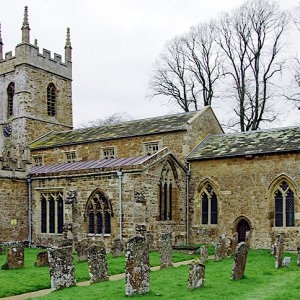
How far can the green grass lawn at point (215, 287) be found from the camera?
11.1m

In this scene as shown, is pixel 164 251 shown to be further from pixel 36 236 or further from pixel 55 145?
pixel 55 145

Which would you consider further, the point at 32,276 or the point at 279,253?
the point at 279,253

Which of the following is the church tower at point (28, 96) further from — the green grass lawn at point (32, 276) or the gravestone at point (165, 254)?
the gravestone at point (165, 254)

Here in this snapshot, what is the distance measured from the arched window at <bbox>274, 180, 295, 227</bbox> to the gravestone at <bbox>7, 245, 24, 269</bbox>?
41.1 feet

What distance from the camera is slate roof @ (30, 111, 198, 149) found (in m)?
27.5

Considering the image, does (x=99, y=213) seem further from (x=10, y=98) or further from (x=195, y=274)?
(x=10, y=98)

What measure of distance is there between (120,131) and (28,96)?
30.6 feet

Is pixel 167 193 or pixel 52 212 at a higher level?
pixel 167 193

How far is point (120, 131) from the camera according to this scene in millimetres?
29625

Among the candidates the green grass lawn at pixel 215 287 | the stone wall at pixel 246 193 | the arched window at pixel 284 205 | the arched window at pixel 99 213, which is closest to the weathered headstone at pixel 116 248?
the arched window at pixel 99 213

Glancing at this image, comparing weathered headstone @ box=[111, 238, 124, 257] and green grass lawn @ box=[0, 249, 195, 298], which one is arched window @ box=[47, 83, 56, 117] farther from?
weathered headstone @ box=[111, 238, 124, 257]

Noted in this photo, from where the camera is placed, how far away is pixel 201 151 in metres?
26.1

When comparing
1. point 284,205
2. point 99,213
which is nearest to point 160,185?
point 99,213

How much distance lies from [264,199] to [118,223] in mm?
7416
